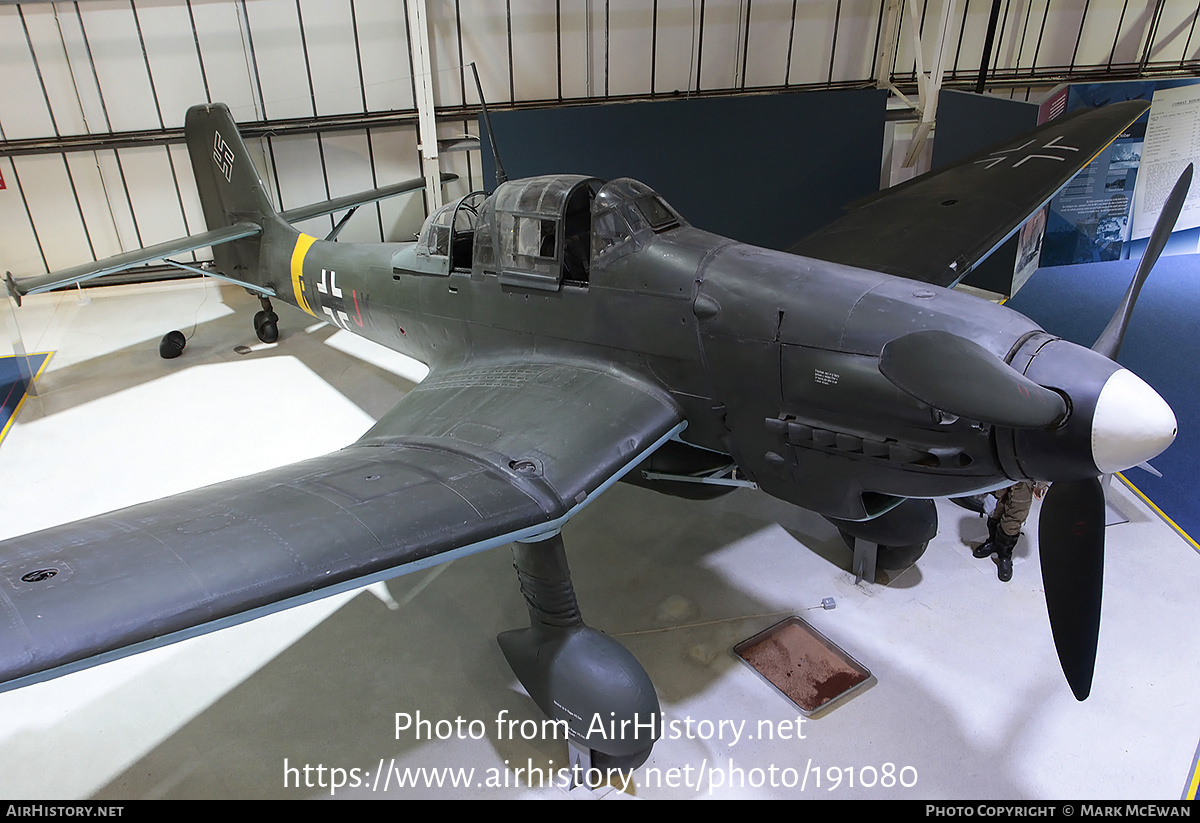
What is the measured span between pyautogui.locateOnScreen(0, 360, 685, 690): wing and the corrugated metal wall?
321 inches

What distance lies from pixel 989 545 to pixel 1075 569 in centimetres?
197

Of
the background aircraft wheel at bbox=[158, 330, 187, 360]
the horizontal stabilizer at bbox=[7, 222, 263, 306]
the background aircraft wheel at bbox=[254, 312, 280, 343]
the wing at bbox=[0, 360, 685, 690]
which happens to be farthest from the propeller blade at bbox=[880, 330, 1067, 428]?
the background aircraft wheel at bbox=[158, 330, 187, 360]

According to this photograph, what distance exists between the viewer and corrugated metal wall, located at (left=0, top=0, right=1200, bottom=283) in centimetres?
1052

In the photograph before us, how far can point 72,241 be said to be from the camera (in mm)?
11328

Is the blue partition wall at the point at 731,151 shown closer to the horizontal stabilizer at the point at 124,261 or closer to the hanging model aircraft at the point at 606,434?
the horizontal stabilizer at the point at 124,261

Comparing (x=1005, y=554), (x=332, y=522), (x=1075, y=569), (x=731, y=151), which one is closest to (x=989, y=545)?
(x=1005, y=554)

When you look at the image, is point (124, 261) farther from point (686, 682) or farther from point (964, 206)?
point (964, 206)

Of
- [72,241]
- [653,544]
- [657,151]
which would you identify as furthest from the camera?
[72,241]

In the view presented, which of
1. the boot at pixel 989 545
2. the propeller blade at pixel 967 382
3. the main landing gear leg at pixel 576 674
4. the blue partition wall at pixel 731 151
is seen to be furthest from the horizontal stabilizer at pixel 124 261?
the boot at pixel 989 545

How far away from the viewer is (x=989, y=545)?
5289 millimetres

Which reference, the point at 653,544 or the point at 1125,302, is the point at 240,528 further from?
the point at 1125,302

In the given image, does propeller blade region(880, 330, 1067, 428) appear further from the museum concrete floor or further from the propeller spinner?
the museum concrete floor
